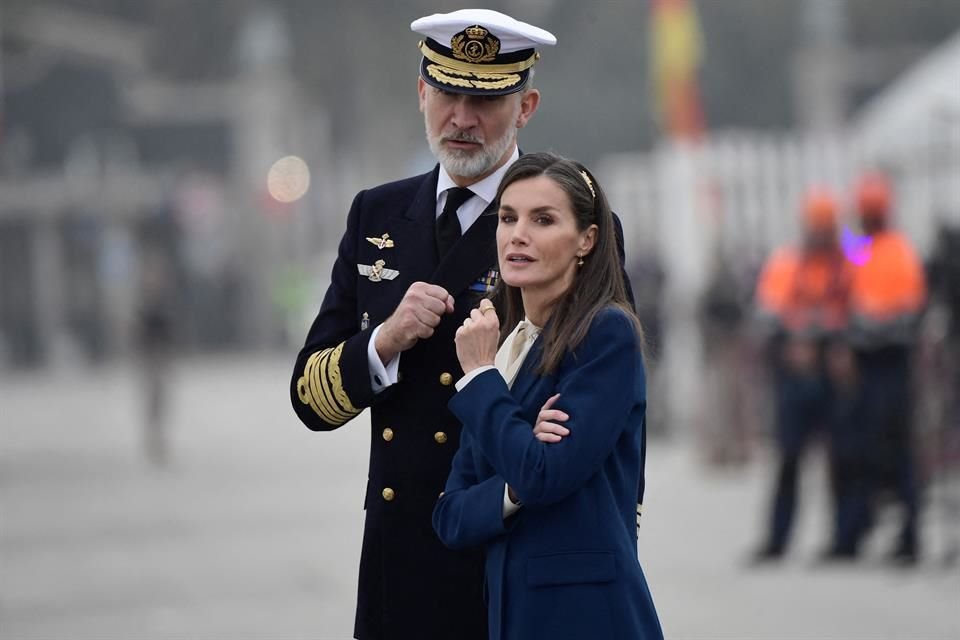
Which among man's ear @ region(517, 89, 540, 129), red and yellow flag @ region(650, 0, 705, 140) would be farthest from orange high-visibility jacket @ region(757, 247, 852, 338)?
red and yellow flag @ region(650, 0, 705, 140)

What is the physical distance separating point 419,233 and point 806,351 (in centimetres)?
617

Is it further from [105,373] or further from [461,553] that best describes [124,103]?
[461,553]

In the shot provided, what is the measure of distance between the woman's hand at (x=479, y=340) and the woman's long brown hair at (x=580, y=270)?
104mm

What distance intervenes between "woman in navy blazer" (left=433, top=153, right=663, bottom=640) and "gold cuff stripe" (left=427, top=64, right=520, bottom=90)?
0.25 m

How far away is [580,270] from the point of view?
382 cm

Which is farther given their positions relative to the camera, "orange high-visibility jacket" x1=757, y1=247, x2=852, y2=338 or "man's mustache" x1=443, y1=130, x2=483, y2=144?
"orange high-visibility jacket" x1=757, y1=247, x2=852, y2=338

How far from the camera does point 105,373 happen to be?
3516cm

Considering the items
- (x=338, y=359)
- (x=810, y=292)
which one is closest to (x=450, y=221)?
(x=338, y=359)

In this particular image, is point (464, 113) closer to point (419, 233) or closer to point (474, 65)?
point (474, 65)

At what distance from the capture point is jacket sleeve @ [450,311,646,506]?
3574 mm

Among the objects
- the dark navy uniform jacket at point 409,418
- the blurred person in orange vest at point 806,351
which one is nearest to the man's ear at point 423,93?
the dark navy uniform jacket at point 409,418

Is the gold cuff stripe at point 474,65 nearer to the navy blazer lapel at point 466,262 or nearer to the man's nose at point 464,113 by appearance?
the man's nose at point 464,113

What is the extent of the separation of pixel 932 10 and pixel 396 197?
39.2m

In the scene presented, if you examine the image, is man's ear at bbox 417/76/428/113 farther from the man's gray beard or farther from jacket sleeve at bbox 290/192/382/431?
jacket sleeve at bbox 290/192/382/431
